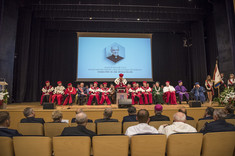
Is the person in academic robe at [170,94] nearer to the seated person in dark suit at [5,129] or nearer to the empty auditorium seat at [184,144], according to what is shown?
the empty auditorium seat at [184,144]

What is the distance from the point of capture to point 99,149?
5.72 feet

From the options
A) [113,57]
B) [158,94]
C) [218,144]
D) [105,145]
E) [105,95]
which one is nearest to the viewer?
[105,145]

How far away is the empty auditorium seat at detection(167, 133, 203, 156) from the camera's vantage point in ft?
5.87

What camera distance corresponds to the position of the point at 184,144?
1800 millimetres

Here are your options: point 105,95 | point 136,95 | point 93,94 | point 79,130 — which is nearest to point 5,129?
point 79,130

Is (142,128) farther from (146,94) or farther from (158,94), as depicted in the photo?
(146,94)

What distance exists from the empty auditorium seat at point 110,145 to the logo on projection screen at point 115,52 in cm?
917

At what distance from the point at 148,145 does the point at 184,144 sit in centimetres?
40

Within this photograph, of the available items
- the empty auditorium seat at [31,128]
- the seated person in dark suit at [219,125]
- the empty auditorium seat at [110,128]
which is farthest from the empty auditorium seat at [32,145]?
the seated person in dark suit at [219,125]

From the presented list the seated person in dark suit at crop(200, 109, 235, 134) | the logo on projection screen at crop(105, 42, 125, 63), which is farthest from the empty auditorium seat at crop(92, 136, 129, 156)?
the logo on projection screen at crop(105, 42, 125, 63)

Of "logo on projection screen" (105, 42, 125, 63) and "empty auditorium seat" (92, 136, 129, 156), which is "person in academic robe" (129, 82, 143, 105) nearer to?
"logo on projection screen" (105, 42, 125, 63)

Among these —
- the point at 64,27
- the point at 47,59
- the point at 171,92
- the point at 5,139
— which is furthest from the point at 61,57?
the point at 5,139

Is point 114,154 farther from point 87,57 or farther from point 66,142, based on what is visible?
point 87,57

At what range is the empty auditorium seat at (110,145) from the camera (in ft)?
5.65
